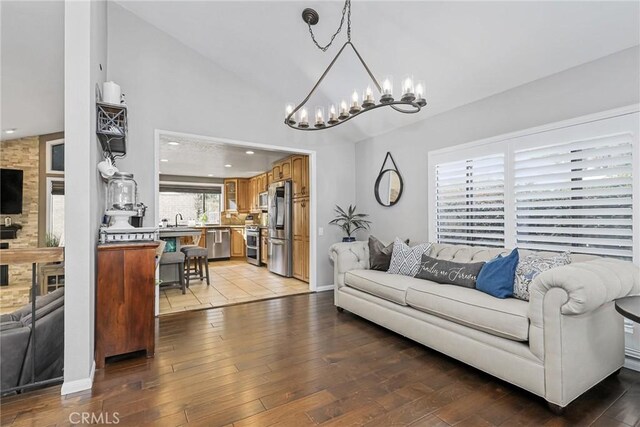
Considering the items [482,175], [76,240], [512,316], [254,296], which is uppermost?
[482,175]

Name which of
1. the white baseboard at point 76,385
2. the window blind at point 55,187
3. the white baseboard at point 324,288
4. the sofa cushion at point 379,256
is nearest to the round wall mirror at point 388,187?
the sofa cushion at point 379,256

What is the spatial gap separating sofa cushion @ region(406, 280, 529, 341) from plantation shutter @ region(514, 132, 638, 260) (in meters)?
0.93

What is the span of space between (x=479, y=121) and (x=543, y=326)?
2.36m

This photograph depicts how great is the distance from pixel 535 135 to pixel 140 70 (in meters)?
4.29

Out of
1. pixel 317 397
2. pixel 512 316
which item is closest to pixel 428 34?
pixel 512 316

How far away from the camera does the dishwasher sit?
8.38m

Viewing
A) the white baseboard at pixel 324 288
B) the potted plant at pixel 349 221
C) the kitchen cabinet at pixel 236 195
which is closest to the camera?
the white baseboard at pixel 324 288

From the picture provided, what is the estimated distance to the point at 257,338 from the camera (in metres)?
2.98

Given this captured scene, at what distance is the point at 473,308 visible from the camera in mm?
2283

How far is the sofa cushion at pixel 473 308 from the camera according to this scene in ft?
6.66

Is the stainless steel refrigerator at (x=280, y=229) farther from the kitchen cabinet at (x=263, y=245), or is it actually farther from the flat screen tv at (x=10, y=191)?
the flat screen tv at (x=10, y=191)

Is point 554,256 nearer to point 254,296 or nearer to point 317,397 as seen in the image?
point 317,397

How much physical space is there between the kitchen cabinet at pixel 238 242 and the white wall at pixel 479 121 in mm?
4697

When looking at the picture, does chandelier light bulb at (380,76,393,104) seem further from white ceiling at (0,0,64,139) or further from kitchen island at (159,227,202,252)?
kitchen island at (159,227,202,252)
